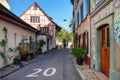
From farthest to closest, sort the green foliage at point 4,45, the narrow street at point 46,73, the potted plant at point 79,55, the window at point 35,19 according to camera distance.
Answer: the window at point 35,19, the potted plant at point 79,55, the green foliage at point 4,45, the narrow street at point 46,73

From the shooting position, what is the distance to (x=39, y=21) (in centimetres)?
4091

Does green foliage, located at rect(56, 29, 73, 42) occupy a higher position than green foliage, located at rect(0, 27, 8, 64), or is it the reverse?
green foliage, located at rect(56, 29, 73, 42)

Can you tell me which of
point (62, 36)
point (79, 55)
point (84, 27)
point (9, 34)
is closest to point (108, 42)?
point (79, 55)

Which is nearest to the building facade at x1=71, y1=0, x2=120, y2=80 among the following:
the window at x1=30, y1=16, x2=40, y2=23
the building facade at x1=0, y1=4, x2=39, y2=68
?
the building facade at x1=0, y1=4, x2=39, y2=68

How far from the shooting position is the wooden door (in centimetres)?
930

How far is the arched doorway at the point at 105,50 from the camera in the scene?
9297 mm

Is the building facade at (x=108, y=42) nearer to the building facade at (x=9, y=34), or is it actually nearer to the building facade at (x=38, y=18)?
the building facade at (x=9, y=34)

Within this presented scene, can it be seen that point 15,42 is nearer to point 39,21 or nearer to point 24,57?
point 24,57

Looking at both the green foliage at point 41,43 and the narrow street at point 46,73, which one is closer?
the narrow street at point 46,73

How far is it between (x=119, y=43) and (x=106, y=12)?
1988mm

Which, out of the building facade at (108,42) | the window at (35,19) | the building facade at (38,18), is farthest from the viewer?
the window at (35,19)

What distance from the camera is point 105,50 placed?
31.8 feet

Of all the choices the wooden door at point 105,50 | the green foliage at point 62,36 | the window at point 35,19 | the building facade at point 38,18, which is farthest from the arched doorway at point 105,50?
the green foliage at point 62,36

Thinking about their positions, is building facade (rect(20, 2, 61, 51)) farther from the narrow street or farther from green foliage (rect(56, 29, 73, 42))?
the narrow street
